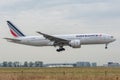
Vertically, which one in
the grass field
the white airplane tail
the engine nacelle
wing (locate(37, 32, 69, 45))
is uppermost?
the white airplane tail

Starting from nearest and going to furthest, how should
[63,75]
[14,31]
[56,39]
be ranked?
[63,75], [56,39], [14,31]

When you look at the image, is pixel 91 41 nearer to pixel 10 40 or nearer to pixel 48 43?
pixel 48 43

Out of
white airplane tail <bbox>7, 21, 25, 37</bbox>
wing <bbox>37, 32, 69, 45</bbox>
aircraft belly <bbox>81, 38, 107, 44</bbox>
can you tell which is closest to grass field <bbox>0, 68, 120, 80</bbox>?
aircraft belly <bbox>81, 38, 107, 44</bbox>

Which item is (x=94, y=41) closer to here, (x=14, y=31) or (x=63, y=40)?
(x=63, y=40)

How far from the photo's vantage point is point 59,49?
87250 mm

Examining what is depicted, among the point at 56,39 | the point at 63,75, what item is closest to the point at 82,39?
the point at 56,39

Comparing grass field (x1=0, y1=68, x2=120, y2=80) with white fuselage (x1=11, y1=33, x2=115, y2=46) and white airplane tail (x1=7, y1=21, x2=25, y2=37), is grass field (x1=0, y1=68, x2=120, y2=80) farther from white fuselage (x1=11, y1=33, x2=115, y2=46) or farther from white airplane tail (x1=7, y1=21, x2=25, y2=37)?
white airplane tail (x1=7, y1=21, x2=25, y2=37)

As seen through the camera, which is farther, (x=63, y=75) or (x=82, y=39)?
(x=82, y=39)

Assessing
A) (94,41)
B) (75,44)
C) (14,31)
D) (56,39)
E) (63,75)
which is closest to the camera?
(63,75)

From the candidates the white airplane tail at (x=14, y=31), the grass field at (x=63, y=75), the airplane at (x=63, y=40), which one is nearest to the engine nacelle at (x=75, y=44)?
the airplane at (x=63, y=40)

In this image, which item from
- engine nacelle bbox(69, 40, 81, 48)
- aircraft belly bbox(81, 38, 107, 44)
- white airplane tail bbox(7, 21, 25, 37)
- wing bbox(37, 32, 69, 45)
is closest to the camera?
engine nacelle bbox(69, 40, 81, 48)

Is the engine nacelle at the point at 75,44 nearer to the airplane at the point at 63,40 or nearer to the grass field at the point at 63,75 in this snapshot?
the airplane at the point at 63,40

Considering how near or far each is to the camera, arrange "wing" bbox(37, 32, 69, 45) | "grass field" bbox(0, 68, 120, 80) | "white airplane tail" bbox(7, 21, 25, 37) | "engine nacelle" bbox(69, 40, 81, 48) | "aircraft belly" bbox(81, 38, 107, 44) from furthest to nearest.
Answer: "white airplane tail" bbox(7, 21, 25, 37), "wing" bbox(37, 32, 69, 45), "aircraft belly" bbox(81, 38, 107, 44), "engine nacelle" bbox(69, 40, 81, 48), "grass field" bbox(0, 68, 120, 80)

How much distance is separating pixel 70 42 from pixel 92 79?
51936mm
